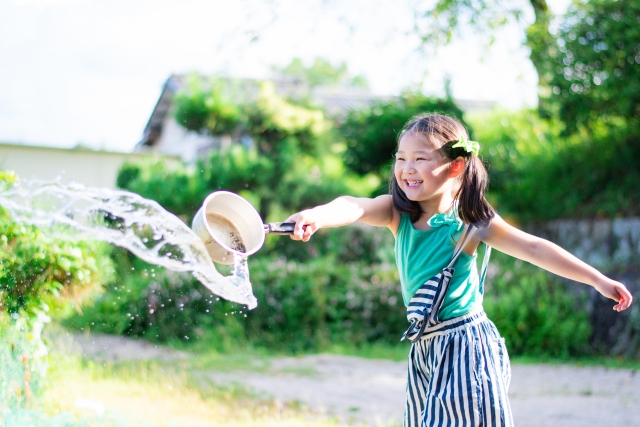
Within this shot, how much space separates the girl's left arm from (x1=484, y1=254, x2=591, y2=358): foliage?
440 centimetres

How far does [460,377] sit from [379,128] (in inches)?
227

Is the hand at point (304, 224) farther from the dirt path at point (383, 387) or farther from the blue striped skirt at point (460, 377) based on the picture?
the dirt path at point (383, 387)

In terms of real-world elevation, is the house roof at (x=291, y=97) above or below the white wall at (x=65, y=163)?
above

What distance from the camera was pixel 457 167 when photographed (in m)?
2.38

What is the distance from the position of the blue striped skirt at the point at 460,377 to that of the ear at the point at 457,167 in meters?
0.47

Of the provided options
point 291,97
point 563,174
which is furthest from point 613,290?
point 291,97

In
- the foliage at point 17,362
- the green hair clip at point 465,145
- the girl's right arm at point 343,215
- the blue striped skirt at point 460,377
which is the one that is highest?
the green hair clip at point 465,145

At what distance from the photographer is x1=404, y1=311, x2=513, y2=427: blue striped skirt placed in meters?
2.15

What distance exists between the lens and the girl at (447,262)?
219 centimetres

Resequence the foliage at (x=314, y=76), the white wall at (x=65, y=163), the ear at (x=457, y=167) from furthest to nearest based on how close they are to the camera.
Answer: the foliage at (x=314, y=76) → the white wall at (x=65, y=163) → the ear at (x=457, y=167)

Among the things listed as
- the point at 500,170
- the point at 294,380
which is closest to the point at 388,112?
the point at 500,170

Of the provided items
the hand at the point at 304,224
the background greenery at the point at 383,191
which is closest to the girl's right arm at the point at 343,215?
the hand at the point at 304,224

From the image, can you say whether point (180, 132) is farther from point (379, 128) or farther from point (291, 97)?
point (379, 128)

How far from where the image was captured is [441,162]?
2.33 m
